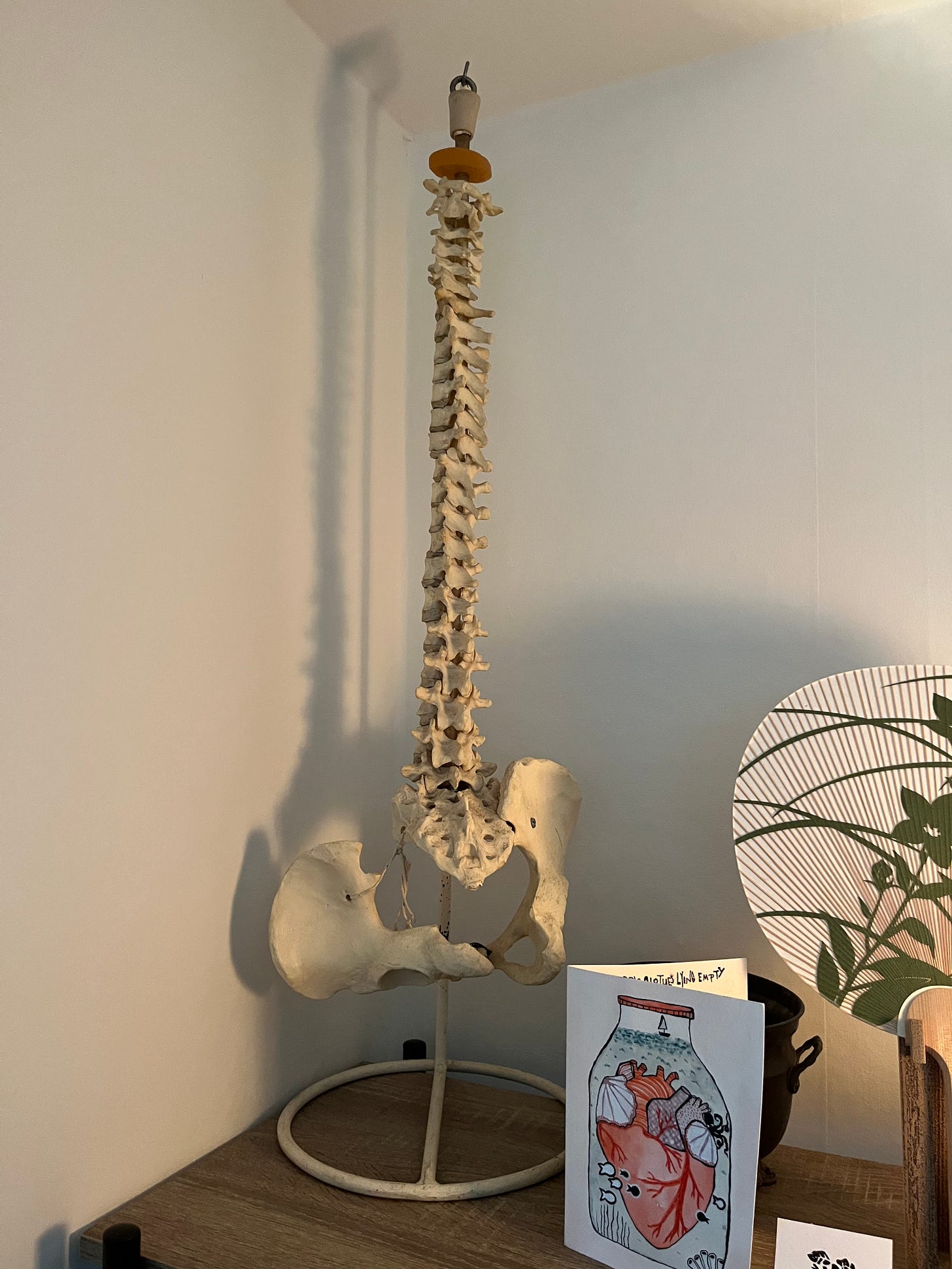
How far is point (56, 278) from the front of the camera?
32.0 inches

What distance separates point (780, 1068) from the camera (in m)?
0.86

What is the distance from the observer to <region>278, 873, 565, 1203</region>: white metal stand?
34.2 inches

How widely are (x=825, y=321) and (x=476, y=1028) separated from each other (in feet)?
3.15

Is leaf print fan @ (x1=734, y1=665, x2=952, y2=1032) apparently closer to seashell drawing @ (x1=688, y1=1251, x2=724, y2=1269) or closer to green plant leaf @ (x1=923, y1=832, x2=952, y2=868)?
green plant leaf @ (x1=923, y1=832, x2=952, y2=868)

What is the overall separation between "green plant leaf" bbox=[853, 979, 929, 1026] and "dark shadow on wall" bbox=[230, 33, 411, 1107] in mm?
602

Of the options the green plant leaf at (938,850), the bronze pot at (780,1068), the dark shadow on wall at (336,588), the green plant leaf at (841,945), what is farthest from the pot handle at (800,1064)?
the dark shadow on wall at (336,588)

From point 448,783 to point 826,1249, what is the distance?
1.56 ft

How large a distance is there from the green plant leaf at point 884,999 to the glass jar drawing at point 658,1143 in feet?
0.62

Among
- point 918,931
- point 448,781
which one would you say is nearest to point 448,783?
point 448,781

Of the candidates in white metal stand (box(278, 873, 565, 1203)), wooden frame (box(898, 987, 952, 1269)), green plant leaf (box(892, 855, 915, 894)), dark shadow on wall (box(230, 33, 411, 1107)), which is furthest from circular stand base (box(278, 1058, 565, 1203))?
green plant leaf (box(892, 855, 915, 894))

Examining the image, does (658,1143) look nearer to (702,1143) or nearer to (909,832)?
(702,1143)

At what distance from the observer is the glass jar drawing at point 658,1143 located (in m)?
0.73

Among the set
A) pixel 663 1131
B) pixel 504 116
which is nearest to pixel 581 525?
pixel 504 116

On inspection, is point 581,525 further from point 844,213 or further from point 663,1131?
point 663,1131
